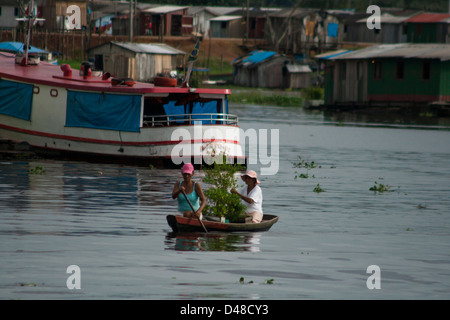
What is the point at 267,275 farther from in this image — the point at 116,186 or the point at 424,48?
the point at 424,48

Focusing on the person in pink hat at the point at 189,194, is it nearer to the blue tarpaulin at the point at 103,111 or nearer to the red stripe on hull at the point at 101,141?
the red stripe on hull at the point at 101,141

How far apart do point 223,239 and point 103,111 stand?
1383 cm

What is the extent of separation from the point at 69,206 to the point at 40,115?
35.8ft

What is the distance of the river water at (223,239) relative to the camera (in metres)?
13.5

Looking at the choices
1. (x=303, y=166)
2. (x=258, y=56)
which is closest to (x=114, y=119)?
(x=303, y=166)

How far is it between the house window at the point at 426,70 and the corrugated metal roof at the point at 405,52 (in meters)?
0.72

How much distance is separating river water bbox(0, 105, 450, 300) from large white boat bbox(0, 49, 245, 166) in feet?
2.54

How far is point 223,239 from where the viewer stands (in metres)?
17.5

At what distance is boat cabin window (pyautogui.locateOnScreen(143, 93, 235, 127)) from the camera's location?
30172 millimetres

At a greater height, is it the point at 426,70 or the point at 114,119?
the point at 426,70

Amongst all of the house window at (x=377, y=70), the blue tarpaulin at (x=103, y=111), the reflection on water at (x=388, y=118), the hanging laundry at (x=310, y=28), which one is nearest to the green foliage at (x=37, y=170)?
the blue tarpaulin at (x=103, y=111)

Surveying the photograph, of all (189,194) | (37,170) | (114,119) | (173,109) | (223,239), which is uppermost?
(173,109)

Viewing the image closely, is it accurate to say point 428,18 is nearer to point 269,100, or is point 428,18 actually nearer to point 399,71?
point 399,71
